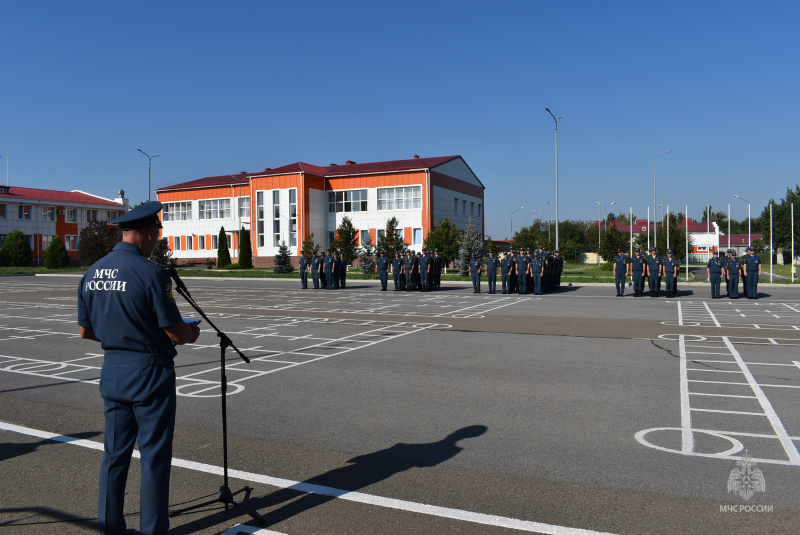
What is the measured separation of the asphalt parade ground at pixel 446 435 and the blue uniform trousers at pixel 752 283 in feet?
39.9

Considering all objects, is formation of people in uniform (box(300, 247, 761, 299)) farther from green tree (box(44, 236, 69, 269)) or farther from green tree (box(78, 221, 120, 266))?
green tree (box(44, 236, 69, 269))

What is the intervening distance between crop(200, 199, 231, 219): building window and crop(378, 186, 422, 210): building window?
18878 mm

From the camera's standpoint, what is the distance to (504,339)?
13.2 meters

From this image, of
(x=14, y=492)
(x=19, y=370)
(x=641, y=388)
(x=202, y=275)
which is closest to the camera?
(x=14, y=492)

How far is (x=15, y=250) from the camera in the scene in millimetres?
64625

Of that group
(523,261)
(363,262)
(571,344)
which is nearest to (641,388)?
(571,344)

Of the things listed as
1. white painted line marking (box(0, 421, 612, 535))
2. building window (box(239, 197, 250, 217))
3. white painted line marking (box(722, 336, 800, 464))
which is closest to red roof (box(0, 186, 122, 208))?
building window (box(239, 197, 250, 217))

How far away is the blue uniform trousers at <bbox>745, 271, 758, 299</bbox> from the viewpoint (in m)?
24.3

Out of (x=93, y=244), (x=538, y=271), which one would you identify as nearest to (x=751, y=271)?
(x=538, y=271)

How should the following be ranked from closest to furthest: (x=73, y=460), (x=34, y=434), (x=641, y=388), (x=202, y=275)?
(x=73, y=460)
(x=34, y=434)
(x=641, y=388)
(x=202, y=275)

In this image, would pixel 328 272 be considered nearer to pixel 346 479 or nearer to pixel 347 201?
→ pixel 346 479

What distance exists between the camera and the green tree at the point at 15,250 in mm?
64500

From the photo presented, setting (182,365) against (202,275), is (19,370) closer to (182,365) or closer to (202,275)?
(182,365)

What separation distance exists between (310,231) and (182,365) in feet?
165
